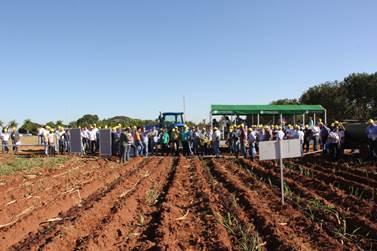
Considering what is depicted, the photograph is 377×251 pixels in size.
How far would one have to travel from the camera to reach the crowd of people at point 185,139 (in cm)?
1870

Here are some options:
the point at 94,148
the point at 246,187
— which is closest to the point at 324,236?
the point at 246,187

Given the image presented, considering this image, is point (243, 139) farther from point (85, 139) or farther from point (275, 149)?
point (275, 149)

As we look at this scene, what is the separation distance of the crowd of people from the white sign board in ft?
29.5

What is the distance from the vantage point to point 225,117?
26.2m

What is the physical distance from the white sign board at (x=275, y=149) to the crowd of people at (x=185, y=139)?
8.98 metres

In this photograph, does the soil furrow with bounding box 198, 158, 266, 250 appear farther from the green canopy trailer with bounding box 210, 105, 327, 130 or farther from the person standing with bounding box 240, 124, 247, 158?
the green canopy trailer with bounding box 210, 105, 327, 130

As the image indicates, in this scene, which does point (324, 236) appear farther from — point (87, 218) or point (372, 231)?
point (87, 218)

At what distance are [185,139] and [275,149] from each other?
12990 millimetres

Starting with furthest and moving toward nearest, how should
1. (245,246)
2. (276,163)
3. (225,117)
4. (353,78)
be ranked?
(353,78)
(225,117)
(276,163)
(245,246)

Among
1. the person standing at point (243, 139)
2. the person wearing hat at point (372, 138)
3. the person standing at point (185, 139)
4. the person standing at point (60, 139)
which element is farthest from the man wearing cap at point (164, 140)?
the person wearing hat at point (372, 138)

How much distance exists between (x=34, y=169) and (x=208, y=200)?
8952 mm

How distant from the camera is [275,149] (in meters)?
8.42

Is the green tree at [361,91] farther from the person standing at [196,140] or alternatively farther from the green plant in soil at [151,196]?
the green plant in soil at [151,196]

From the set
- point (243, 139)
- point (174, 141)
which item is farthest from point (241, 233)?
point (174, 141)
